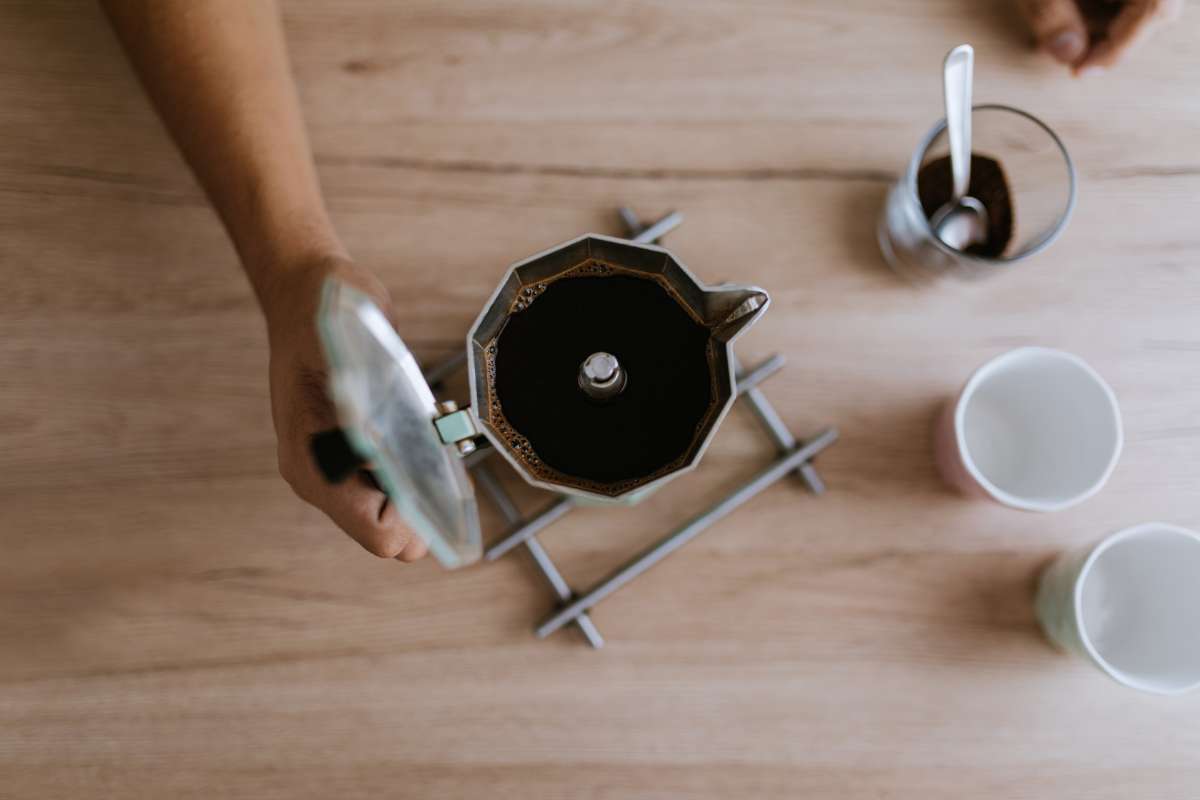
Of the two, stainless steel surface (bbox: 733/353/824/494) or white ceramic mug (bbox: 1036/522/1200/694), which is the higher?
stainless steel surface (bbox: 733/353/824/494)

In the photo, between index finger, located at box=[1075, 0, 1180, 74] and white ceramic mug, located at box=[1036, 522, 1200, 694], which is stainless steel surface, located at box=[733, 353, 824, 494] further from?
index finger, located at box=[1075, 0, 1180, 74]

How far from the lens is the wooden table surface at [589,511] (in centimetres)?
58

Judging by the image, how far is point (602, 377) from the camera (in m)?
0.43

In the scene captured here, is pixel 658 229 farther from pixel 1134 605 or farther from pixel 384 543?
pixel 1134 605

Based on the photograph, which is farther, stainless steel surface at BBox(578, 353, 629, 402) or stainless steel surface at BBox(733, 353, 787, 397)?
stainless steel surface at BBox(733, 353, 787, 397)

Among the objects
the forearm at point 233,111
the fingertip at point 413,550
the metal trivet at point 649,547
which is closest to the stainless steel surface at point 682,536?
the metal trivet at point 649,547

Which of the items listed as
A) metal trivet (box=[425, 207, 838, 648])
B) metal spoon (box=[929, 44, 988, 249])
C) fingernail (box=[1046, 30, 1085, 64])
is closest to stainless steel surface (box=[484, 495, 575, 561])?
metal trivet (box=[425, 207, 838, 648])

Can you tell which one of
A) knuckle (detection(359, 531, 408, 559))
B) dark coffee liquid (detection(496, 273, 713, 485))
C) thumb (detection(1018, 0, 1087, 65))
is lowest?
knuckle (detection(359, 531, 408, 559))

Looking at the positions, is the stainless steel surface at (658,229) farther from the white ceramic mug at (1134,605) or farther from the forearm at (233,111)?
the white ceramic mug at (1134,605)

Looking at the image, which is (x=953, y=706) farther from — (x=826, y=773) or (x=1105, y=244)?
(x=1105, y=244)

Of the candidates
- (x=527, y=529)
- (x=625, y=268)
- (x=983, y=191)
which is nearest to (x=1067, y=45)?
(x=983, y=191)

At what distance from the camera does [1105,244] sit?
2.05 ft

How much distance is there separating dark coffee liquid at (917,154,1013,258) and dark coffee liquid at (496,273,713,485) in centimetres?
24

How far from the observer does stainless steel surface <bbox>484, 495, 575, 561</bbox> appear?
0.58 m
